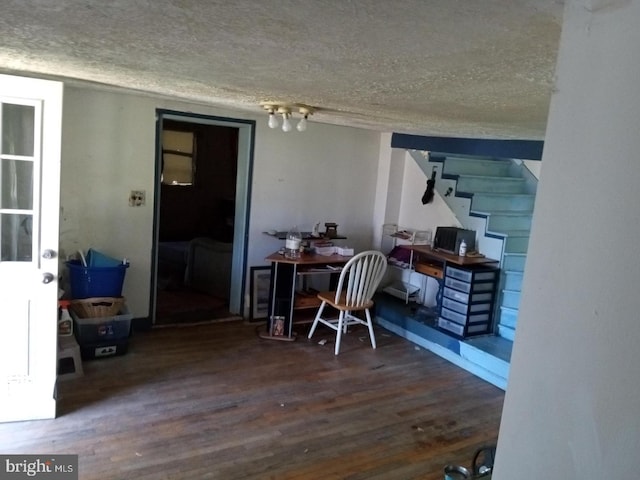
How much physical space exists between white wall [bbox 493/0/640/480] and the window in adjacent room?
20.7ft

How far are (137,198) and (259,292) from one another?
149cm

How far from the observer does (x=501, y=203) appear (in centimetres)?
458

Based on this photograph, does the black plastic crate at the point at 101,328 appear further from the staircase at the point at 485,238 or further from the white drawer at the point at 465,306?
the white drawer at the point at 465,306

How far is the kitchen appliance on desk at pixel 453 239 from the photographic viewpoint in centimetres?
455

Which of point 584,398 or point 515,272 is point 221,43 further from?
point 515,272

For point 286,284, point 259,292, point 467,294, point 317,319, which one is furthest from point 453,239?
point 259,292

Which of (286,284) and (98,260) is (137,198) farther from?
(286,284)

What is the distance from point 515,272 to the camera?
4277 millimetres

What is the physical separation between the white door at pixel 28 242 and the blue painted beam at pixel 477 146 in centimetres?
294

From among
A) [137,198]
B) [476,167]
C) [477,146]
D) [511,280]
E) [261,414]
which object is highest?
[477,146]

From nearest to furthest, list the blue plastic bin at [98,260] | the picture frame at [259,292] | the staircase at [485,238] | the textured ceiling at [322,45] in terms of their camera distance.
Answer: the textured ceiling at [322,45] < the blue plastic bin at [98,260] < the staircase at [485,238] < the picture frame at [259,292]

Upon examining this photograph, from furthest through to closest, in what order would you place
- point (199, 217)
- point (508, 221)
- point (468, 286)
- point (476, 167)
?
point (199, 217)
point (476, 167)
point (508, 221)
point (468, 286)

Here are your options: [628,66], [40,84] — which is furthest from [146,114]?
[628,66]

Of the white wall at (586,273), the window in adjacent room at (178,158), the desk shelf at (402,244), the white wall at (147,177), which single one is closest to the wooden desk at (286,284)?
the white wall at (147,177)
